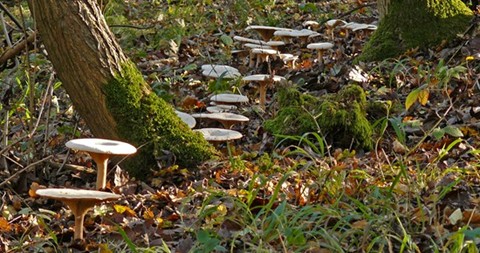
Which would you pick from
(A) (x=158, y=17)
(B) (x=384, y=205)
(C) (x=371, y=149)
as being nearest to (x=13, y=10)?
(A) (x=158, y=17)

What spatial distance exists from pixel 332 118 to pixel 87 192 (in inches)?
93.6

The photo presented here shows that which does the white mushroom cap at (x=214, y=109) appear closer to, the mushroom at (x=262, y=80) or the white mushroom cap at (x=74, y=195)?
the mushroom at (x=262, y=80)

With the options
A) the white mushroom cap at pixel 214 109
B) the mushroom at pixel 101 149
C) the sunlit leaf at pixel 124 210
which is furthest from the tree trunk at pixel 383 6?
the sunlit leaf at pixel 124 210

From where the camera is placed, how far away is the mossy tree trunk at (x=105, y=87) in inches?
197

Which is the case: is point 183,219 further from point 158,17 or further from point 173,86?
point 158,17

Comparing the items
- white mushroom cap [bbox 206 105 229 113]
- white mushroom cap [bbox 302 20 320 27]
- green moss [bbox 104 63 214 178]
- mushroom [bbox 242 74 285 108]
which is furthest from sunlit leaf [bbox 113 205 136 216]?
white mushroom cap [bbox 302 20 320 27]

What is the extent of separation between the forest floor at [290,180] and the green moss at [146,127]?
0.11 meters

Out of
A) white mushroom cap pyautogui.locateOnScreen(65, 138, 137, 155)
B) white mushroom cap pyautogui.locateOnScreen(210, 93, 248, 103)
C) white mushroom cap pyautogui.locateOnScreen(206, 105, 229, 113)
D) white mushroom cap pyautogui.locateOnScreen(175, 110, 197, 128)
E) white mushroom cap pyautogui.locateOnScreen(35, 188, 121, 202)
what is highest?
white mushroom cap pyautogui.locateOnScreen(65, 138, 137, 155)

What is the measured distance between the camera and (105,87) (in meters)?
5.12

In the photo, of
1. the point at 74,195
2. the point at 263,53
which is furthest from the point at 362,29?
the point at 74,195

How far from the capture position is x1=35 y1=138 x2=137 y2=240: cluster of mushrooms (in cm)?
383

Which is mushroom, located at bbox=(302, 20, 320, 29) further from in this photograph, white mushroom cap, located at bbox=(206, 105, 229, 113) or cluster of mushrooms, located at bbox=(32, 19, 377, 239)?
white mushroom cap, located at bbox=(206, 105, 229, 113)

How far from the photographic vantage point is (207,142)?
550 cm

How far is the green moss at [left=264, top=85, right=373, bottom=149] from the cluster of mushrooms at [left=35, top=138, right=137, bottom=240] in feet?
5.44
